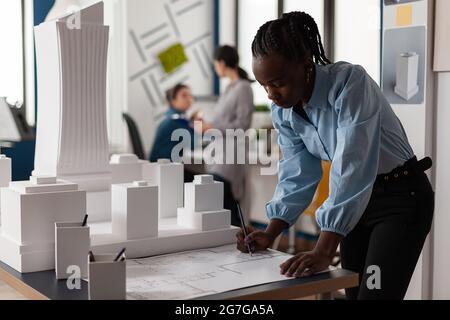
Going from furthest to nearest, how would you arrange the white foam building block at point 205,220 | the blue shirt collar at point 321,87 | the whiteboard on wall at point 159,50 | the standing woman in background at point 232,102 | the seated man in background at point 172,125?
the whiteboard on wall at point 159,50 < the seated man in background at point 172,125 < the standing woman in background at point 232,102 < the white foam building block at point 205,220 < the blue shirt collar at point 321,87

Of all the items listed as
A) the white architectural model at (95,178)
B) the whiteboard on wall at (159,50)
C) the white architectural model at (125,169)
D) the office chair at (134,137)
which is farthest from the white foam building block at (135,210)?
the whiteboard on wall at (159,50)

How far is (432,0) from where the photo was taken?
9.69 ft

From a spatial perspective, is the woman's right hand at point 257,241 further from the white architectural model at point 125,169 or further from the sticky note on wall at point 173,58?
the sticky note on wall at point 173,58

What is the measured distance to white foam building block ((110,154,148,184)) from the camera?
6.77ft

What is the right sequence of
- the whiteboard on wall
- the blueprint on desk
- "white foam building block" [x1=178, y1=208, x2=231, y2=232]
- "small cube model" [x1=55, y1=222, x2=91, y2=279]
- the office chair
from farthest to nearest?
1. the whiteboard on wall
2. the office chair
3. "white foam building block" [x1=178, y1=208, x2=231, y2=232]
4. "small cube model" [x1=55, y1=222, x2=91, y2=279]
5. the blueprint on desk

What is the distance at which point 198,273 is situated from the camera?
1.50 meters

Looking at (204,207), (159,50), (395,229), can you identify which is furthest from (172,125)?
(395,229)

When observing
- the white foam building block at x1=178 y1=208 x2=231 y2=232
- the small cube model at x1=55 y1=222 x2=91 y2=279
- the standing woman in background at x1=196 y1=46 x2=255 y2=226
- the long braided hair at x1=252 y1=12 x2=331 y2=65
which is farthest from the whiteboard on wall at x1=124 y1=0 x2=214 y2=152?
the small cube model at x1=55 y1=222 x2=91 y2=279

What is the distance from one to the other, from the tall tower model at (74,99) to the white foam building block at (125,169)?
6cm

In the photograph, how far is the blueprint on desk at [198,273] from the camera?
53.5 inches

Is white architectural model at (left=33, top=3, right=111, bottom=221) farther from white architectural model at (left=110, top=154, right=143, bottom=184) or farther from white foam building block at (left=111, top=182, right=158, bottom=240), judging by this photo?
white foam building block at (left=111, top=182, right=158, bottom=240)

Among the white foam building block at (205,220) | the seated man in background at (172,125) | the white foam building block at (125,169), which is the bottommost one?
the white foam building block at (205,220)

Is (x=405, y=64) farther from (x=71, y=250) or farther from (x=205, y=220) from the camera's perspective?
(x=71, y=250)
